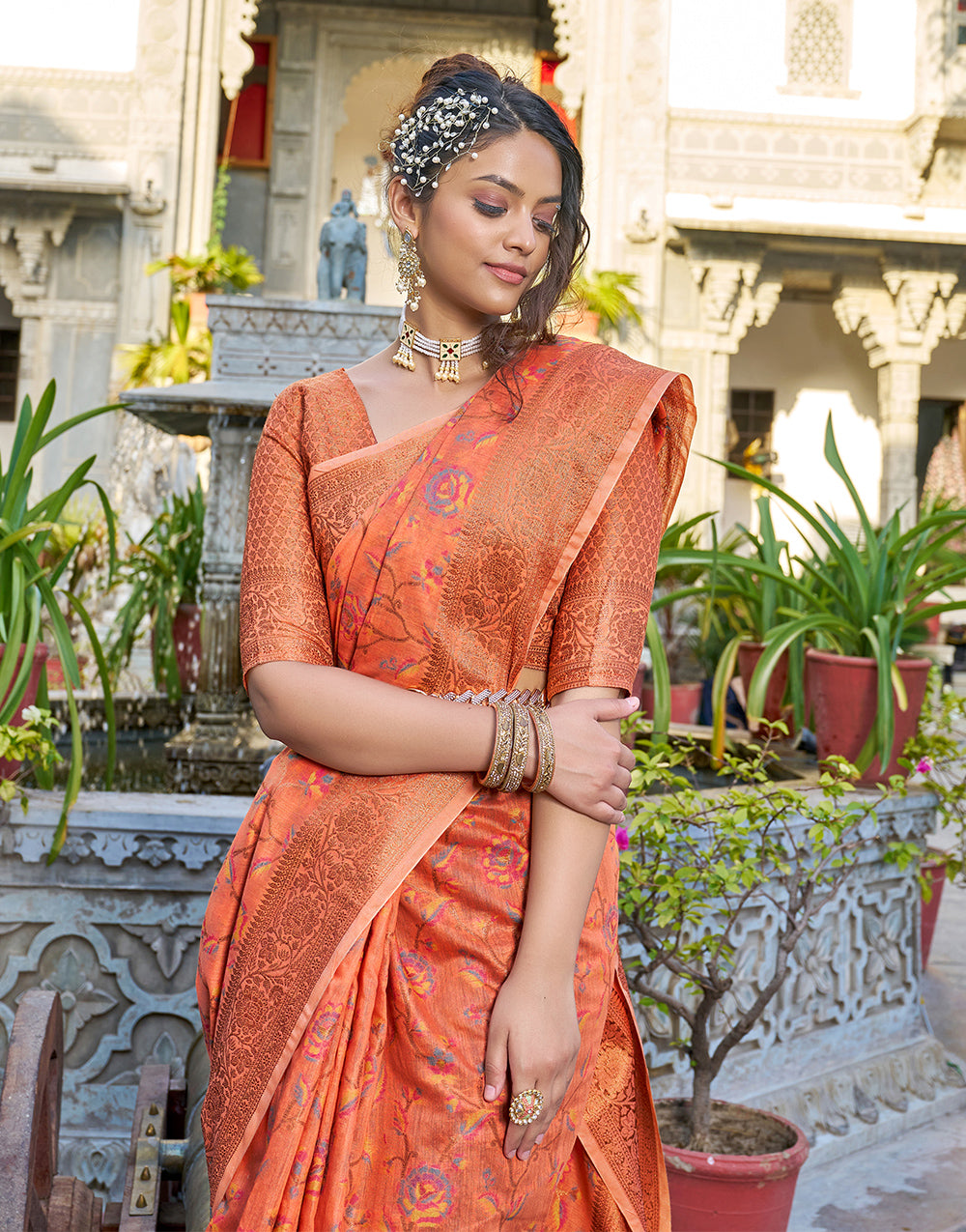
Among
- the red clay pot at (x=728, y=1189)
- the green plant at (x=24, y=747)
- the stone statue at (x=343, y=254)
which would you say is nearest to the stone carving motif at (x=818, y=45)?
the stone statue at (x=343, y=254)

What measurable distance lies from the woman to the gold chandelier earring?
0.02 m

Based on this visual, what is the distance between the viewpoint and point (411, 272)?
3.95 ft

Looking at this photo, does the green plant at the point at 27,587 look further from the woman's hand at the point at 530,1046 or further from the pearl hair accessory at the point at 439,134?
the woman's hand at the point at 530,1046

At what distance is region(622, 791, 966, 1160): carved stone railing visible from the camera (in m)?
2.39

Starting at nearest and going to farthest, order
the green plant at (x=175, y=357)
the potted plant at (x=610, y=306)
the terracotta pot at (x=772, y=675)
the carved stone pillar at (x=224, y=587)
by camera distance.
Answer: the terracotta pot at (x=772, y=675), the carved stone pillar at (x=224, y=587), the green plant at (x=175, y=357), the potted plant at (x=610, y=306)

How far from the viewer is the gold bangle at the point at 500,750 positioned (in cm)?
99

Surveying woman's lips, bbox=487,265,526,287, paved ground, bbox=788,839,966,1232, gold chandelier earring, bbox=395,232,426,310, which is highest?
gold chandelier earring, bbox=395,232,426,310

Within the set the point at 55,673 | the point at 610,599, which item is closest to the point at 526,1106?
the point at 610,599

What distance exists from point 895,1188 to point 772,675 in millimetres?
1251

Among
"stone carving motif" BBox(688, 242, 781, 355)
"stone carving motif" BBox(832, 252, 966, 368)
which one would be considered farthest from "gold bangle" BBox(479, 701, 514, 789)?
"stone carving motif" BBox(832, 252, 966, 368)

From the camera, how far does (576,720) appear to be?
101 centimetres

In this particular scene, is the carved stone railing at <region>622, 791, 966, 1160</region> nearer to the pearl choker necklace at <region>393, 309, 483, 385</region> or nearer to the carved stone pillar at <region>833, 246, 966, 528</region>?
the pearl choker necklace at <region>393, 309, 483, 385</region>

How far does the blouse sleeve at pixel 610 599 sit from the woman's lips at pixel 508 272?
7.7 inches

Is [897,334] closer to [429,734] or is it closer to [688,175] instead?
[688,175]
